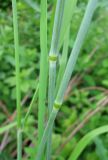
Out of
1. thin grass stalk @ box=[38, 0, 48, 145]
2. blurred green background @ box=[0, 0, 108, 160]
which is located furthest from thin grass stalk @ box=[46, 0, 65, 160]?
blurred green background @ box=[0, 0, 108, 160]

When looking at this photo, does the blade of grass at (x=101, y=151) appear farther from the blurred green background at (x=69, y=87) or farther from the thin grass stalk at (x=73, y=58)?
the thin grass stalk at (x=73, y=58)

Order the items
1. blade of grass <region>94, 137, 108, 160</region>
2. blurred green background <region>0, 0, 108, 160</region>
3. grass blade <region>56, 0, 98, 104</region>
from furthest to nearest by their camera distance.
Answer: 1. blurred green background <region>0, 0, 108, 160</region>
2. blade of grass <region>94, 137, 108, 160</region>
3. grass blade <region>56, 0, 98, 104</region>

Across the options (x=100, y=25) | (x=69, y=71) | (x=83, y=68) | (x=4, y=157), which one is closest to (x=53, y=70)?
(x=69, y=71)

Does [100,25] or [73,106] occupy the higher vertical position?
[100,25]

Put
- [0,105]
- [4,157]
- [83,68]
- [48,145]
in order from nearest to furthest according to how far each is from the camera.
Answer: [48,145] → [4,157] → [0,105] → [83,68]

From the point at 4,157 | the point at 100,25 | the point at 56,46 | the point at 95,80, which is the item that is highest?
the point at 56,46

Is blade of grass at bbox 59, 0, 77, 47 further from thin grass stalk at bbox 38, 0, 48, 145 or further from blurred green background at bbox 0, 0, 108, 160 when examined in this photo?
blurred green background at bbox 0, 0, 108, 160

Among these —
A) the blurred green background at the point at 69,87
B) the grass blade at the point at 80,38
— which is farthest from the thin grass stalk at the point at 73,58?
the blurred green background at the point at 69,87

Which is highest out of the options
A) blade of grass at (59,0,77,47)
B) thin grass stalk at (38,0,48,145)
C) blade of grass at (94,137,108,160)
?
blade of grass at (59,0,77,47)

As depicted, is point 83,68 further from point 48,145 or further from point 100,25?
point 48,145
